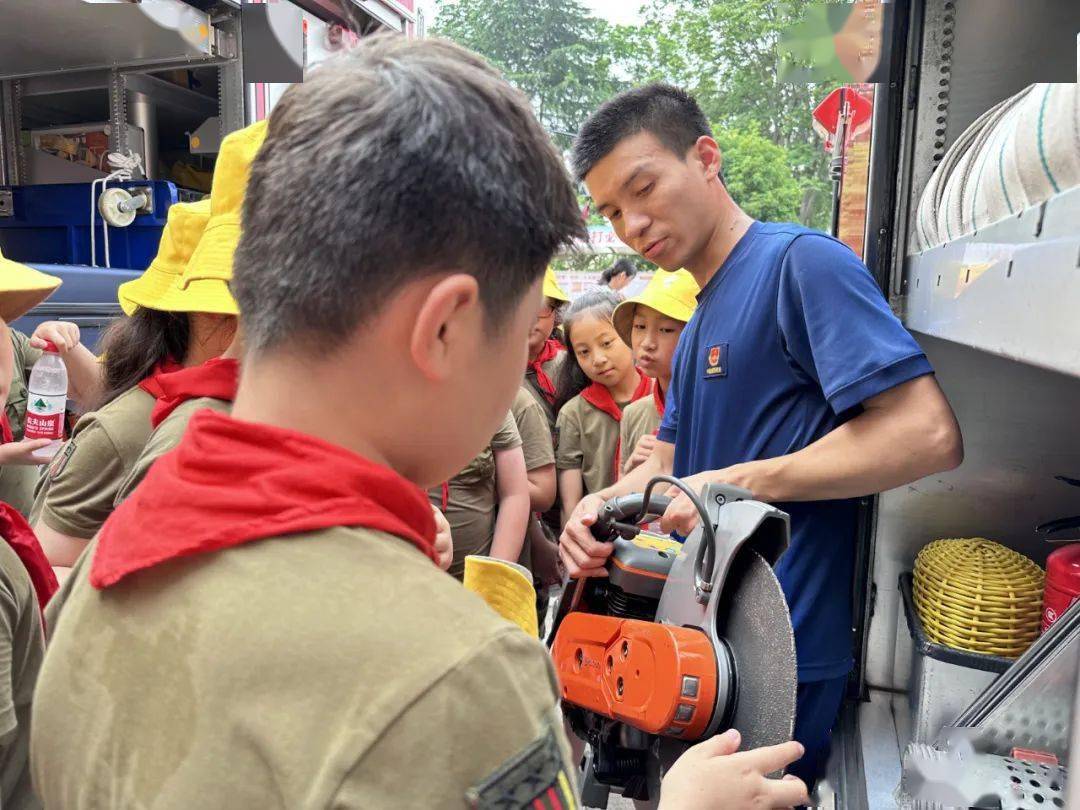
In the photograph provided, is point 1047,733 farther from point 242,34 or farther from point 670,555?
point 242,34

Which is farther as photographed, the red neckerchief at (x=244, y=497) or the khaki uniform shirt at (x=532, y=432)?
the khaki uniform shirt at (x=532, y=432)

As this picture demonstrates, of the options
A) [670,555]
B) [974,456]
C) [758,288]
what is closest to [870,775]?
[974,456]

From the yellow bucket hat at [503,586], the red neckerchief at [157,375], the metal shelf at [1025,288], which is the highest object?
the metal shelf at [1025,288]

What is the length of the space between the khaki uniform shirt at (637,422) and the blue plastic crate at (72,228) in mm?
2948

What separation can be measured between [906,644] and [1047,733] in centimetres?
129

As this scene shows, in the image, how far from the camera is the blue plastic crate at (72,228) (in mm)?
4789

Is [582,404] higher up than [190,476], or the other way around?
[190,476]

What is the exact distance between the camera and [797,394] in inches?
65.5

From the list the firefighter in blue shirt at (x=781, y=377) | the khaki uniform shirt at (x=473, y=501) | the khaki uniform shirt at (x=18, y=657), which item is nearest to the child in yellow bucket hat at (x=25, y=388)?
the khaki uniform shirt at (x=18, y=657)

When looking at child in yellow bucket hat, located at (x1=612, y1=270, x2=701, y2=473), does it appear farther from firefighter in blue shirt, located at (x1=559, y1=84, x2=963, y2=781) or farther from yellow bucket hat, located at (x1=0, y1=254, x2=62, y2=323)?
yellow bucket hat, located at (x1=0, y1=254, x2=62, y2=323)

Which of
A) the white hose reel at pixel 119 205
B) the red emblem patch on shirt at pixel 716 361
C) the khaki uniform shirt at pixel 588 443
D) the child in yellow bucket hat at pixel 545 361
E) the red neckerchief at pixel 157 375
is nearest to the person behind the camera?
the red emblem patch on shirt at pixel 716 361

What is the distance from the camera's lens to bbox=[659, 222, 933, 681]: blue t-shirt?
1.52 metres

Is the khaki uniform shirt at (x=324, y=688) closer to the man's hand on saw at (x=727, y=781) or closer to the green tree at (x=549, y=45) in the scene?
the man's hand on saw at (x=727, y=781)

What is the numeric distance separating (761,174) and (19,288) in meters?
21.8
